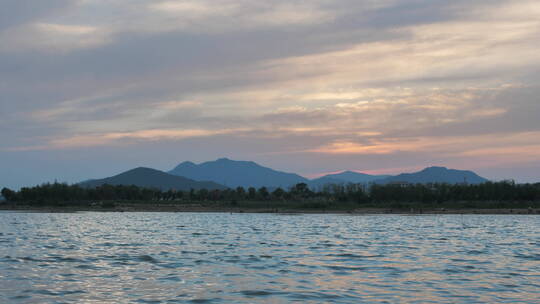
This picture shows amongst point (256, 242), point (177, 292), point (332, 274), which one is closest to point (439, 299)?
point (332, 274)

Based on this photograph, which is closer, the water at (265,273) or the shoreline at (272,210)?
the water at (265,273)

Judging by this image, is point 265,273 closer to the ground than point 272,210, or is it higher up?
closer to the ground

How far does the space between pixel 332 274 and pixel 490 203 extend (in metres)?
168

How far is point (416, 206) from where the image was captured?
178 meters

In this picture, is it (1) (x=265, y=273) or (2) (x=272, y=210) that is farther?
(2) (x=272, y=210)

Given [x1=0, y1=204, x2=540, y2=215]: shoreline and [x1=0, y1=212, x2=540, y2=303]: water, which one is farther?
[x1=0, y1=204, x2=540, y2=215]: shoreline

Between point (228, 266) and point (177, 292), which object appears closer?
point (177, 292)

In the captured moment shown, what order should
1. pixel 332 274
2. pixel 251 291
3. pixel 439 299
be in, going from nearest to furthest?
pixel 439 299
pixel 251 291
pixel 332 274

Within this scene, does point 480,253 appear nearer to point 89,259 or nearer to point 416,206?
point 89,259

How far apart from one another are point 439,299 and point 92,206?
18549 centimetres

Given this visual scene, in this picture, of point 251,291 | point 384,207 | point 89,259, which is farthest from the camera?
point 384,207

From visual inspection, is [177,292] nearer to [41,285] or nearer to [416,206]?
[41,285]

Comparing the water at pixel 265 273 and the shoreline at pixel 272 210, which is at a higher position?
the shoreline at pixel 272 210

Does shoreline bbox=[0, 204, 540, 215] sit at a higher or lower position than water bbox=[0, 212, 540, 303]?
higher
